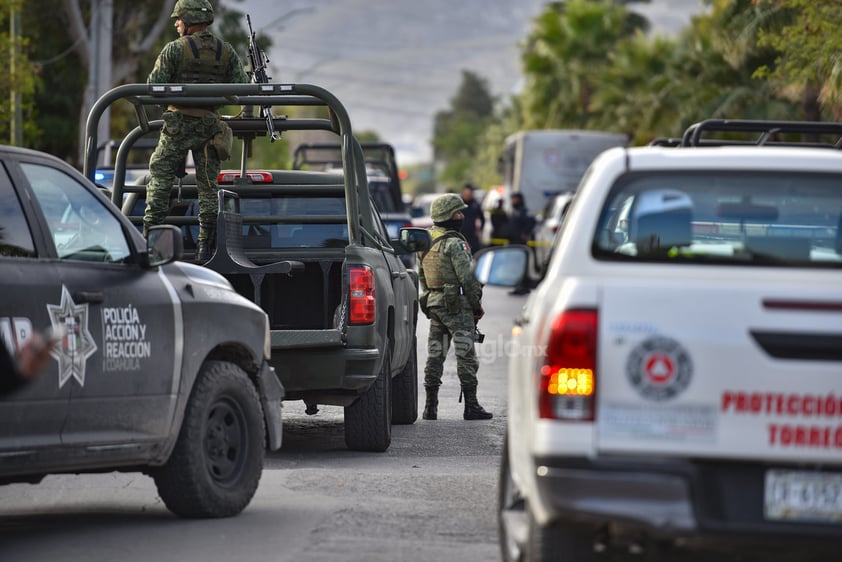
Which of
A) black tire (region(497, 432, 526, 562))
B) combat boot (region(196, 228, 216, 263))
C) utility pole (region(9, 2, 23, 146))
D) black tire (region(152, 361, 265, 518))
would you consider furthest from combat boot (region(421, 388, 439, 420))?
utility pole (region(9, 2, 23, 146))

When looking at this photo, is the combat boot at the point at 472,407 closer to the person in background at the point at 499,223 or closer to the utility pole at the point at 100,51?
the utility pole at the point at 100,51

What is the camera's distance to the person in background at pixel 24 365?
15.0 ft

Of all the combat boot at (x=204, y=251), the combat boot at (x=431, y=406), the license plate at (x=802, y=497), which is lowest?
the combat boot at (x=431, y=406)

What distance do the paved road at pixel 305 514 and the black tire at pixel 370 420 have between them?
0.31 feet

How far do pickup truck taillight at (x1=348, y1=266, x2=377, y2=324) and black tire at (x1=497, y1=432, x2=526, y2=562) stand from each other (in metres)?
3.59

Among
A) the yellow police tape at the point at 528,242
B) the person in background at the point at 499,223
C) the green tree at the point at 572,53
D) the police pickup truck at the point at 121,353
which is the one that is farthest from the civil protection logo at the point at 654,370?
the green tree at the point at 572,53

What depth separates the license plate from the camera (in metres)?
5.40

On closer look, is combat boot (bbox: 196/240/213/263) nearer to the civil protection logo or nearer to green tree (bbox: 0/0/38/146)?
the civil protection logo

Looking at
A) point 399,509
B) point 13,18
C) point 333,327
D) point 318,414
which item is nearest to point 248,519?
point 399,509

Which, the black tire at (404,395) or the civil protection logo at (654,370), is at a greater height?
the civil protection logo at (654,370)

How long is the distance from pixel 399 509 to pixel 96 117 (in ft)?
12.2

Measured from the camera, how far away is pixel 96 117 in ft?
35.9

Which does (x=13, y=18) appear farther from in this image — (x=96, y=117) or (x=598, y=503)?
(x=598, y=503)

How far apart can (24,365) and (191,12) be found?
737cm
